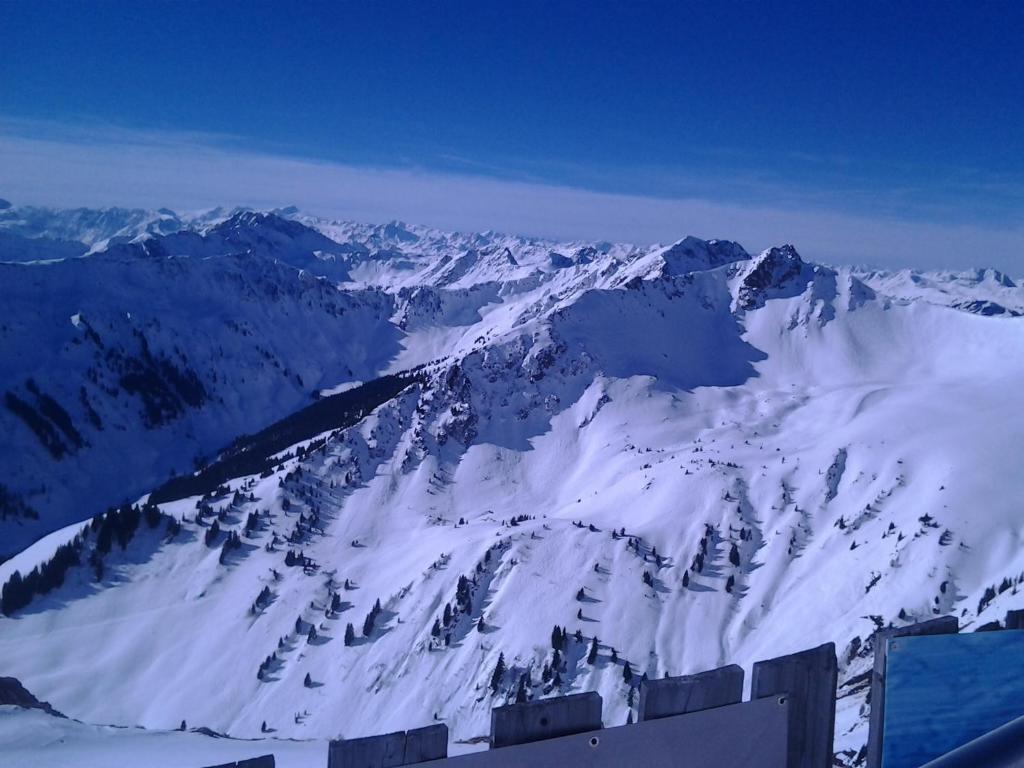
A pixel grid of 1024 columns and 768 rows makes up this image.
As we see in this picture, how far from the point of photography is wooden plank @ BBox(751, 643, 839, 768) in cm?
368

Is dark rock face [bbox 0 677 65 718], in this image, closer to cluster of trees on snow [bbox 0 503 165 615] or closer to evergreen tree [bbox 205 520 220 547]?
cluster of trees on snow [bbox 0 503 165 615]

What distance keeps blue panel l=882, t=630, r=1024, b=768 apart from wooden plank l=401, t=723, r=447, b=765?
250cm

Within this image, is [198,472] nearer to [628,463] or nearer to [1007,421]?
[628,463]

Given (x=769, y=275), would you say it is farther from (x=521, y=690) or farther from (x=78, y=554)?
(x=78, y=554)

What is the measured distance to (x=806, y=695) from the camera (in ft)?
12.3

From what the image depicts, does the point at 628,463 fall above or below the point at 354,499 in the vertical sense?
above

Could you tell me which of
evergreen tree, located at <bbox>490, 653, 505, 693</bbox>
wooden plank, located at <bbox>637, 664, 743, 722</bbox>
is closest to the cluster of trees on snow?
evergreen tree, located at <bbox>490, 653, 505, 693</bbox>

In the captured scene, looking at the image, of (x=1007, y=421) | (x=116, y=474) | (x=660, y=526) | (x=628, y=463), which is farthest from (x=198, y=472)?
(x=1007, y=421)

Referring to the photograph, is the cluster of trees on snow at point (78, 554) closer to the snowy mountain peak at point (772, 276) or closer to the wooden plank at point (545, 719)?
the wooden plank at point (545, 719)

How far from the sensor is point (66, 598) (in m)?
80.6

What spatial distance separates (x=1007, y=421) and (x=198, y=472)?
15352 cm

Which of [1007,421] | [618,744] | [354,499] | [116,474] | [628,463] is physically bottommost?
[116,474]

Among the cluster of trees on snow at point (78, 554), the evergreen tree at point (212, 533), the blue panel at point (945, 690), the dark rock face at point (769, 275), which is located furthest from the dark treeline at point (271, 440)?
the blue panel at point (945, 690)

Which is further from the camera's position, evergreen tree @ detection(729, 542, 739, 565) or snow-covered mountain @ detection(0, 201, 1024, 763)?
evergreen tree @ detection(729, 542, 739, 565)
